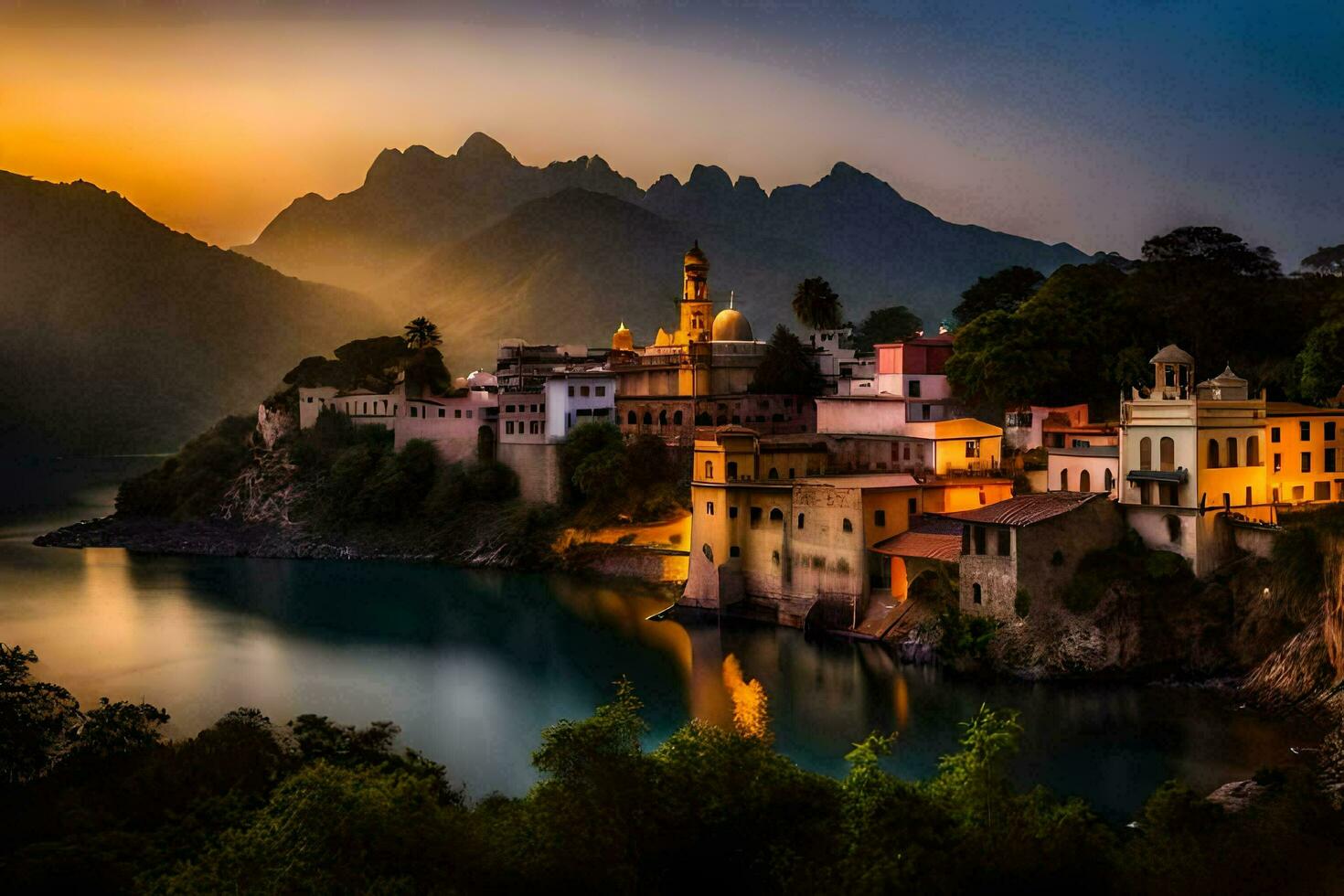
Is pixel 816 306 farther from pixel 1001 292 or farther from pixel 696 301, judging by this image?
pixel 1001 292

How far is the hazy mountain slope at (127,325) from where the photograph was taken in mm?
86125

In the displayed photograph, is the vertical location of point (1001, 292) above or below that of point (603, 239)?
below

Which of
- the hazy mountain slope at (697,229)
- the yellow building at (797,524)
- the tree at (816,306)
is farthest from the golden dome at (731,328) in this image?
the hazy mountain slope at (697,229)

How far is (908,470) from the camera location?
3020 centimetres

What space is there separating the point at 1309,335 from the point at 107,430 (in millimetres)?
75897

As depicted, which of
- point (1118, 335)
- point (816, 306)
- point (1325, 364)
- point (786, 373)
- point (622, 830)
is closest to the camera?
point (622, 830)

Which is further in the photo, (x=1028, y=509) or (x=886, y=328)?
(x=886, y=328)

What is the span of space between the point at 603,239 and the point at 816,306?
190 feet

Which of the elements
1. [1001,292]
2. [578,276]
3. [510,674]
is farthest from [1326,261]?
[578,276]

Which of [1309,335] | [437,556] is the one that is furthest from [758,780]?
[437,556]

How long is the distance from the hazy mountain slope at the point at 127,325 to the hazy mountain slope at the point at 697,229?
34.0 ft

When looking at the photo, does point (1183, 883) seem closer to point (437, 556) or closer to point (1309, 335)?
point (1309, 335)

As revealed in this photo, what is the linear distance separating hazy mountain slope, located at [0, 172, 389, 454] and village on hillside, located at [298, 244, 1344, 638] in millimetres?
53002

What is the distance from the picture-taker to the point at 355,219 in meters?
116
